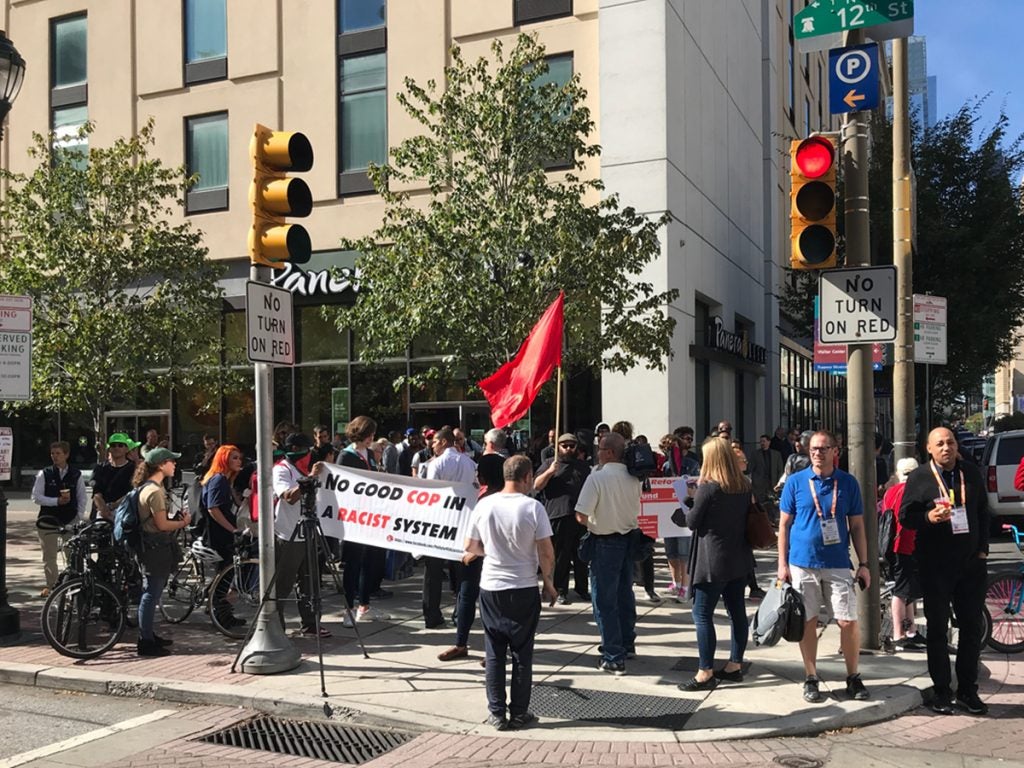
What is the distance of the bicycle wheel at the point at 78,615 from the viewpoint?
8.05 m

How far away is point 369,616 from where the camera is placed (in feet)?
31.6

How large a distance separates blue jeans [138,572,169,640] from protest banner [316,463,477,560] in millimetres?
1452

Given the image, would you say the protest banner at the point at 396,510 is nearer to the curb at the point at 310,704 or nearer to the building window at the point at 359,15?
the curb at the point at 310,704

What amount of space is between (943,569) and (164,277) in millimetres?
15179

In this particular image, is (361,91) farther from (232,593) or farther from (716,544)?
(716,544)

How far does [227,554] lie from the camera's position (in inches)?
380

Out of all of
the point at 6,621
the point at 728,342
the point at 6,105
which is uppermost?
the point at 6,105

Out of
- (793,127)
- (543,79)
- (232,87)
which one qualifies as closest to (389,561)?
(543,79)

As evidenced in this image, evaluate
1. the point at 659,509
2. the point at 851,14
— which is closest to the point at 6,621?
the point at 659,509

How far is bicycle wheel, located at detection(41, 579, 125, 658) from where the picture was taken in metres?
8.05

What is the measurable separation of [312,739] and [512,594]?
162 centimetres

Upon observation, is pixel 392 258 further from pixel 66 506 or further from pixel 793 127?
pixel 793 127

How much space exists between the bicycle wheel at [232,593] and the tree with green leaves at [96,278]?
8677 millimetres

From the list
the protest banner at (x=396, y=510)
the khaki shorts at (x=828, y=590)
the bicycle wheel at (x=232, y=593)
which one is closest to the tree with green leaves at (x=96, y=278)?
the bicycle wheel at (x=232, y=593)
